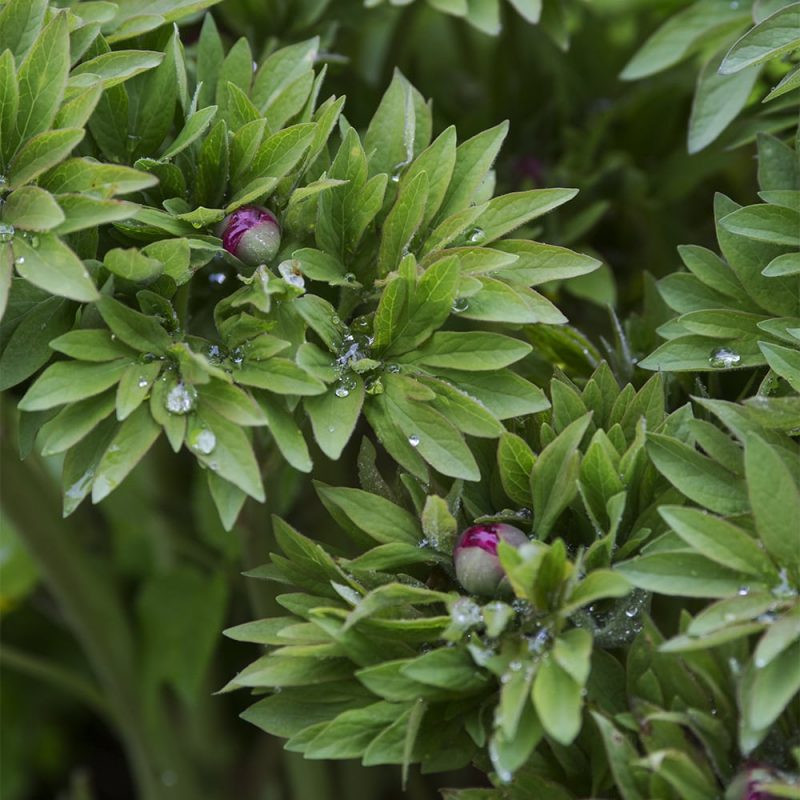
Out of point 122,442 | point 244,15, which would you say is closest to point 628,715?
point 122,442

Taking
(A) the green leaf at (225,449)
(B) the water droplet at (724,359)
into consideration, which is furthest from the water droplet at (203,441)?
(B) the water droplet at (724,359)

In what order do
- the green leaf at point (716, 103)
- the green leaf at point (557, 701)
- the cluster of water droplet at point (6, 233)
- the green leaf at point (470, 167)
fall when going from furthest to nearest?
the green leaf at point (716, 103) < the green leaf at point (470, 167) < the cluster of water droplet at point (6, 233) < the green leaf at point (557, 701)

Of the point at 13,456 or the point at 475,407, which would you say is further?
the point at 13,456

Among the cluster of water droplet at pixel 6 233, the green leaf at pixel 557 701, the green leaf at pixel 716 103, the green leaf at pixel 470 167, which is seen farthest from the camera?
the green leaf at pixel 716 103

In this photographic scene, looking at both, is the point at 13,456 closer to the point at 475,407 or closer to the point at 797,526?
the point at 475,407

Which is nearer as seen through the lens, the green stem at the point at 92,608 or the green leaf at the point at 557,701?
the green leaf at the point at 557,701

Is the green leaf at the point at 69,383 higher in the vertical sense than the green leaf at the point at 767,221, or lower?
lower

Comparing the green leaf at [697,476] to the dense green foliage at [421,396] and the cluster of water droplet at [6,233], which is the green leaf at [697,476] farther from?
the cluster of water droplet at [6,233]

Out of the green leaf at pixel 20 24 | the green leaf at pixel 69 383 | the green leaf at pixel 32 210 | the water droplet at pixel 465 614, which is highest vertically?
the green leaf at pixel 20 24
